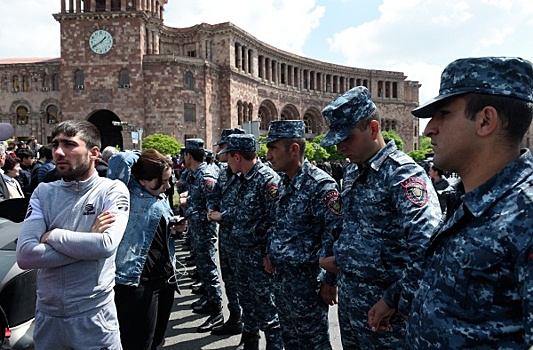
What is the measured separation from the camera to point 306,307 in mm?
3270

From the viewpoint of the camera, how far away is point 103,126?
35656mm

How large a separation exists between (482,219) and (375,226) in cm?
107

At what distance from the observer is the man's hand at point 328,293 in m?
3.12

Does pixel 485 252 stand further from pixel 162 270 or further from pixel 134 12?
pixel 134 12

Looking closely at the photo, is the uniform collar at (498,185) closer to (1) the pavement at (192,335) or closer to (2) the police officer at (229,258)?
(2) the police officer at (229,258)

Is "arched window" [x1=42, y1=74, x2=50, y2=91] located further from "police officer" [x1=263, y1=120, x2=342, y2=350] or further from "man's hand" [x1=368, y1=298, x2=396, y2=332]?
"man's hand" [x1=368, y1=298, x2=396, y2=332]

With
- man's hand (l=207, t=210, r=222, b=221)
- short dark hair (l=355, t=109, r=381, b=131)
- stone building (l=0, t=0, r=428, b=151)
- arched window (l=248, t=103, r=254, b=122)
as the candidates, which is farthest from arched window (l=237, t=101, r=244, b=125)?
short dark hair (l=355, t=109, r=381, b=131)

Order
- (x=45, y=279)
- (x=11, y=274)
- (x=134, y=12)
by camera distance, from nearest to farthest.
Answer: (x=45, y=279)
(x=11, y=274)
(x=134, y=12)

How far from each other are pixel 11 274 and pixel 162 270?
1.04m

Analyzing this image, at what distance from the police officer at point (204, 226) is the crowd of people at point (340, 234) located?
0.44 metres

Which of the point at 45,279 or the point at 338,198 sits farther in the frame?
the point at 338,198

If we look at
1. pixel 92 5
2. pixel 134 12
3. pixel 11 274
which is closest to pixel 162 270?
pixel 11 274

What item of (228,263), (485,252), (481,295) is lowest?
(228,263)

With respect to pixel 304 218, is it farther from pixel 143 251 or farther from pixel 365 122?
pixel 143 251
